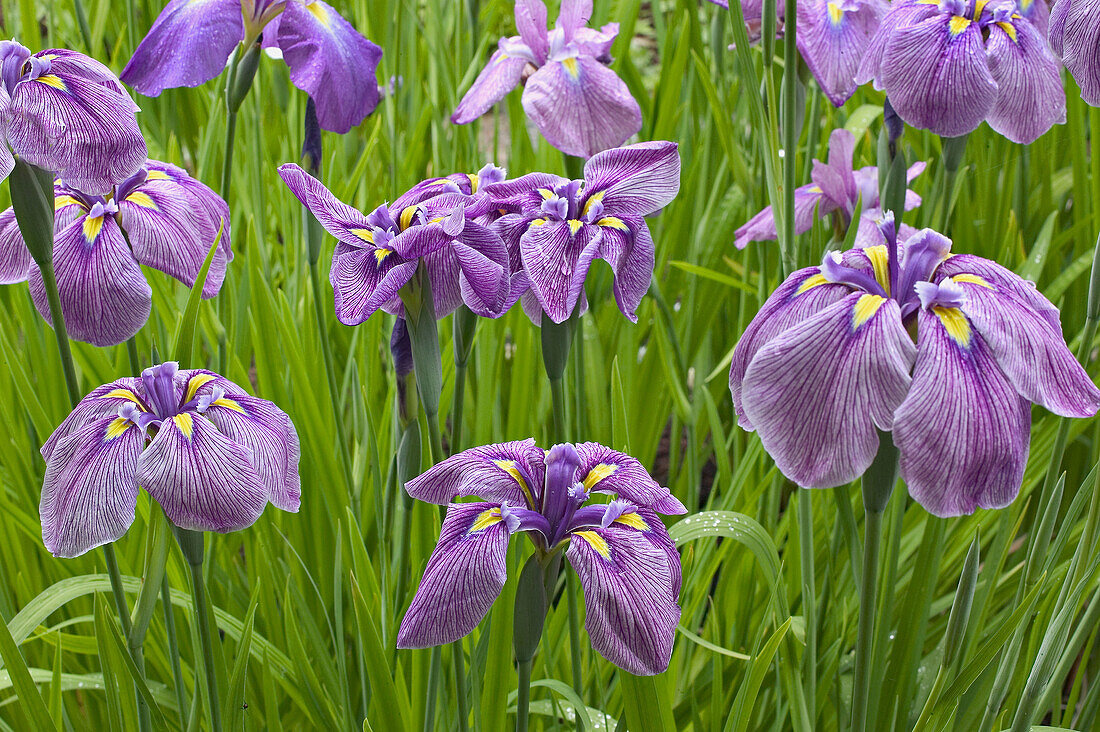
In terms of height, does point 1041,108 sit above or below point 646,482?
above

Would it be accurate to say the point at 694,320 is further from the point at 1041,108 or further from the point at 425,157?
the point at 1041,108

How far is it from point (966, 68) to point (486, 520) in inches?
23.6

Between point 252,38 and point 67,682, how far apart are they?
2.45ft

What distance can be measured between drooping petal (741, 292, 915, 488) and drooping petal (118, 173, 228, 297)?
0.55 meters

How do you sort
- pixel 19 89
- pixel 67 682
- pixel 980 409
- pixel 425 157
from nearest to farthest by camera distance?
pixel 980 409, pixel 19 89, pixel 67 682, pixel 425 157

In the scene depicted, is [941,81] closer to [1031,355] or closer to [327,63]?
[1031,355]

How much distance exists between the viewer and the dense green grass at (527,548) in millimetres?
884

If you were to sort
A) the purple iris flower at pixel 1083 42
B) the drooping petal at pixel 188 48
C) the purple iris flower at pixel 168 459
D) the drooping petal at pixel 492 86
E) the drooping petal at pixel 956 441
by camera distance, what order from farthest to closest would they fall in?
the drooping petal at pixel 492 86 → the drooping petal at pixel 188 48 → the purple iris flower at pixel 1083 42 → the purple iris flower at pixel 168 459 → the drooping petal at pixel 956 441

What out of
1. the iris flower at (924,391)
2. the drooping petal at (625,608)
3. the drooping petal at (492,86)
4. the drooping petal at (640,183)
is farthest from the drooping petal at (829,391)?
the drooping petal at (492,86)

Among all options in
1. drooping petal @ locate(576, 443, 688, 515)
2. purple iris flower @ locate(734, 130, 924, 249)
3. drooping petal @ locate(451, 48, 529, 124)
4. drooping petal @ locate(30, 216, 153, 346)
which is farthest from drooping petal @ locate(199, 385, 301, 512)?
purple iris flower @ locate(734, 130, 924, 249)

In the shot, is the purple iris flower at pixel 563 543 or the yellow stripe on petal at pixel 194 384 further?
the yellow stripe on petal at pixel 194 384

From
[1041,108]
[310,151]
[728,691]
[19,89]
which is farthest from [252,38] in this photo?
[728,691]

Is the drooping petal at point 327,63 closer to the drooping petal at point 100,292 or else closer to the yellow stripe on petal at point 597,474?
the drooping petal at point 100,292

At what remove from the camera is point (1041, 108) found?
3.05ft
